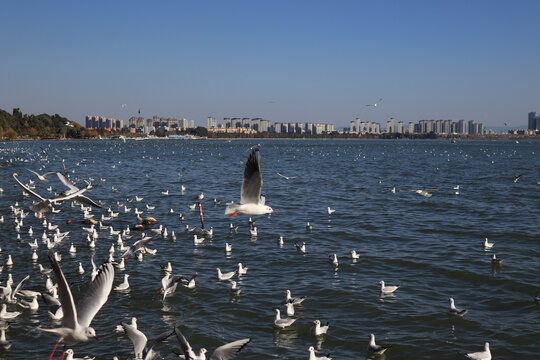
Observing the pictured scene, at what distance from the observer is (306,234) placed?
2559 cm

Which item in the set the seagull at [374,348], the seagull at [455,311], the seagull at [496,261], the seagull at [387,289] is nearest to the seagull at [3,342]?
the seagull at [374,348]

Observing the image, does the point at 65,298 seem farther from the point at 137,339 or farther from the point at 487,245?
the point at 487,245

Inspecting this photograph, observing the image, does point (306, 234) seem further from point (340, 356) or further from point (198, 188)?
point (198, 188)

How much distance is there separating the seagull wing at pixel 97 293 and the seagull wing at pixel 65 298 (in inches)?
9.7

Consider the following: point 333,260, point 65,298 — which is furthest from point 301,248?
point 65,298

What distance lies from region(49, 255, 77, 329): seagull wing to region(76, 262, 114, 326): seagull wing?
0.81ft

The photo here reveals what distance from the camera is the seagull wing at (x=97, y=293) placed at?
8.62 m

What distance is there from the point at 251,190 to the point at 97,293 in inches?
189

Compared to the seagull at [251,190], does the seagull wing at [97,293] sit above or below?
below

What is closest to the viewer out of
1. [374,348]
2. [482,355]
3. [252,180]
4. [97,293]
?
[97,293]

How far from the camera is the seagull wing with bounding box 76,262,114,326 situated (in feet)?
28.3

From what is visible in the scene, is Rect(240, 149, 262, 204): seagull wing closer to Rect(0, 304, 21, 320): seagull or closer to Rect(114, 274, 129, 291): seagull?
Rect(114, 274, 129, 291): seagull

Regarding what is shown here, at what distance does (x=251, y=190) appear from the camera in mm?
12273

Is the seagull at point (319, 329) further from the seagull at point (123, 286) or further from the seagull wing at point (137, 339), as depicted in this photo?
the seagull at point (123, 286)
